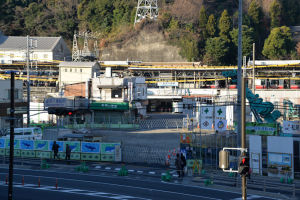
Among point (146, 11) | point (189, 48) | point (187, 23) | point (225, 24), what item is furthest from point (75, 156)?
point (146, 11)

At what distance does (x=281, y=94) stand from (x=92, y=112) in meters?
29.3

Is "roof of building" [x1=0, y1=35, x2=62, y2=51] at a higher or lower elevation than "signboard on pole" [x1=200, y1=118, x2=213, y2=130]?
higher

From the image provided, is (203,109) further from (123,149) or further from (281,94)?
(281,94)

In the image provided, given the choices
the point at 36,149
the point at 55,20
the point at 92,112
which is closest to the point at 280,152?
the point at 36,149

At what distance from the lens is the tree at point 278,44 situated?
87375 millimetres

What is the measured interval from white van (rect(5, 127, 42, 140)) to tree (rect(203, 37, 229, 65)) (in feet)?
168

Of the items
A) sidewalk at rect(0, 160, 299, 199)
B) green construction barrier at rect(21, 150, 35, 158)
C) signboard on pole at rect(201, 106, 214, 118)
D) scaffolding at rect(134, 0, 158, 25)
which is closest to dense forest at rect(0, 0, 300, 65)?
scaffolding at rect(134, 0, 158, 25)

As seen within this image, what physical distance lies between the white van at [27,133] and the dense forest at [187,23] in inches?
2018

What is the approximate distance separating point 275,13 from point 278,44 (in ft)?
35.7

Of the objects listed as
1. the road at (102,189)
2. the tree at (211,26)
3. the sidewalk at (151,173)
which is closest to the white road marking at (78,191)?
the road at (102,189)

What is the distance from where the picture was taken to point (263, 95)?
69062 mm

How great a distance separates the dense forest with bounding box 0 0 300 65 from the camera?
88.4 metres

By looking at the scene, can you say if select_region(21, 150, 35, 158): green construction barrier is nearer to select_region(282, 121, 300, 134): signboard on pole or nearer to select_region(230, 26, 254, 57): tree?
select_region(282, 121, 300, 134): signboard on pole

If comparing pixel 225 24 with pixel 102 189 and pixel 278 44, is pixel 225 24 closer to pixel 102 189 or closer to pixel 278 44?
pixel 278 44
